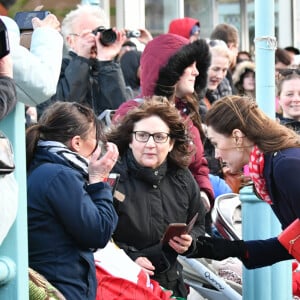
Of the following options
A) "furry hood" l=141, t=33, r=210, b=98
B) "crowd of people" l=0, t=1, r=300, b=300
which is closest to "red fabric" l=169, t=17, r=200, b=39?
"crowd of people" l=0, t=1, r=300, b=300

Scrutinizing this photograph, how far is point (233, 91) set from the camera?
10570mm

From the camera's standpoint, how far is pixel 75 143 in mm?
5414

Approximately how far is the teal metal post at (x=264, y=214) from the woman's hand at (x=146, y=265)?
2.43 feet

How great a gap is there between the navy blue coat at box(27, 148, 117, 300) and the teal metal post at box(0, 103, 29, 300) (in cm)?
78

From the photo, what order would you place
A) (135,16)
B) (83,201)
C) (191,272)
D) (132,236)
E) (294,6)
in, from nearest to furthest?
(83,201) → (132,236) → (191,272) → (135,16) → (294,6)

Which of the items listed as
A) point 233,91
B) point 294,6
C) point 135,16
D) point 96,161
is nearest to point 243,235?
point 96,161

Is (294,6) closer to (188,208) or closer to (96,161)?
(188,208)

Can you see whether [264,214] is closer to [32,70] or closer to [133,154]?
[133,154]

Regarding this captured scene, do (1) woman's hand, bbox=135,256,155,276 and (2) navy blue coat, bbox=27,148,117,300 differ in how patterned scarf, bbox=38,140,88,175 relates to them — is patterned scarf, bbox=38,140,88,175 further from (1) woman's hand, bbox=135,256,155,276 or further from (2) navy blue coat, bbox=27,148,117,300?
(1) woman's hand, bbox=135,256,155,276

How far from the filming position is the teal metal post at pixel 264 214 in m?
6.40

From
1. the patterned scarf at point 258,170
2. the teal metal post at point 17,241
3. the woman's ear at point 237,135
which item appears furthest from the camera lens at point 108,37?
the teal metal post at point 17,241

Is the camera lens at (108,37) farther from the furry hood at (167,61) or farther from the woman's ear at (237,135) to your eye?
the woman's ear at (237,135)

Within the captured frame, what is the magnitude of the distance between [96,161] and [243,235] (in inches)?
63.1

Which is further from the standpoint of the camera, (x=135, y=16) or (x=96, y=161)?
(x=135, y=16)
